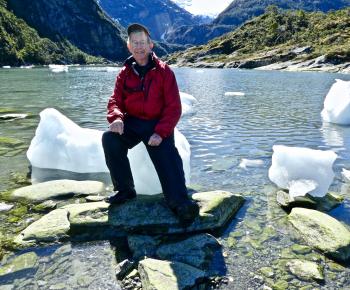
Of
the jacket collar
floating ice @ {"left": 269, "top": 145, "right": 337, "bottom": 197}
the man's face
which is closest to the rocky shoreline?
floating ice @ {"left": 269, "top": 145, "right": 337, "bottom": 197}

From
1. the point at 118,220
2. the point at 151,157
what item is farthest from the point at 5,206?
the point at 151,157

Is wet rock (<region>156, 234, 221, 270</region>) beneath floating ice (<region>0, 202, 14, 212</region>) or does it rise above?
above

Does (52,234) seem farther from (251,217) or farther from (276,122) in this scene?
(276,122)

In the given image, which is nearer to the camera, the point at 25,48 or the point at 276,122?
the point at 276,122

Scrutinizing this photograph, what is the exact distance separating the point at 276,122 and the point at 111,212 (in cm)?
1534

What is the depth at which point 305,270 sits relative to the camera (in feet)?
20.0

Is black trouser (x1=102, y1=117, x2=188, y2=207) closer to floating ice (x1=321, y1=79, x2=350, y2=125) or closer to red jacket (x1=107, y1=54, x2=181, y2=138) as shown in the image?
red jacket (x1=107, y1=54, x2=181, y2=138)

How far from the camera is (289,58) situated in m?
126

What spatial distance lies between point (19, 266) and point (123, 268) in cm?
167

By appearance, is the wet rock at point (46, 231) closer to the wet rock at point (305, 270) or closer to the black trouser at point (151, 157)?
the black trouser at point (151, 157)

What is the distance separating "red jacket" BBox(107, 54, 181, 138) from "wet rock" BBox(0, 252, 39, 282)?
279cm

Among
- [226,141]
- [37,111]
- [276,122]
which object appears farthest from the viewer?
[37,111]

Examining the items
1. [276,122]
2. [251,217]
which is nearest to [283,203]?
[251,217]

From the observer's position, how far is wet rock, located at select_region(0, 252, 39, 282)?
5.86 meters
